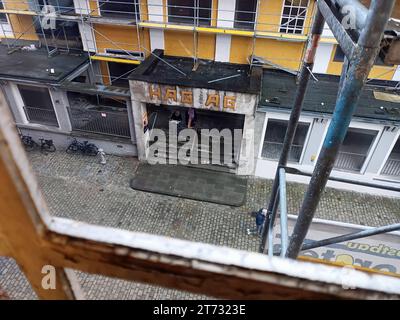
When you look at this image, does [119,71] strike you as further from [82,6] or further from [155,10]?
[155,10]

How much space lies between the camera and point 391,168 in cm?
1284

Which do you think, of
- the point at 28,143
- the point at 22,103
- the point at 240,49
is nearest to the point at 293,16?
the point at 240,49

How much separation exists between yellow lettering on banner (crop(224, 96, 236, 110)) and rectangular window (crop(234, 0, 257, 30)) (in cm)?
367

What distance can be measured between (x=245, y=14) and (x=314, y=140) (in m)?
6.47

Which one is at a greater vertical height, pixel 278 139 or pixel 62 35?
pixel 62 35

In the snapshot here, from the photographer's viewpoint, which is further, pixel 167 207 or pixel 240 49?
pixel 240 49

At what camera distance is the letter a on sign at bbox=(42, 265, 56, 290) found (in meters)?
1.42

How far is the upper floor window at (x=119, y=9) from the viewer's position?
14.5 meters

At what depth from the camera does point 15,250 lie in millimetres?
1344

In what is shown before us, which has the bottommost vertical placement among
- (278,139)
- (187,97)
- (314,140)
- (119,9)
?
(278,139)

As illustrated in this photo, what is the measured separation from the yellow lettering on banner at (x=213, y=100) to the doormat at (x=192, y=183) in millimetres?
3387

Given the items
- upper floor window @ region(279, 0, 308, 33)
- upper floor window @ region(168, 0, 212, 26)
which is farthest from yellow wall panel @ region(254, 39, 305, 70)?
upper floor window @ region(168, 0, 212, 26)

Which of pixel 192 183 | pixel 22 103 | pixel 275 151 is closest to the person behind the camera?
pixel 275 151
